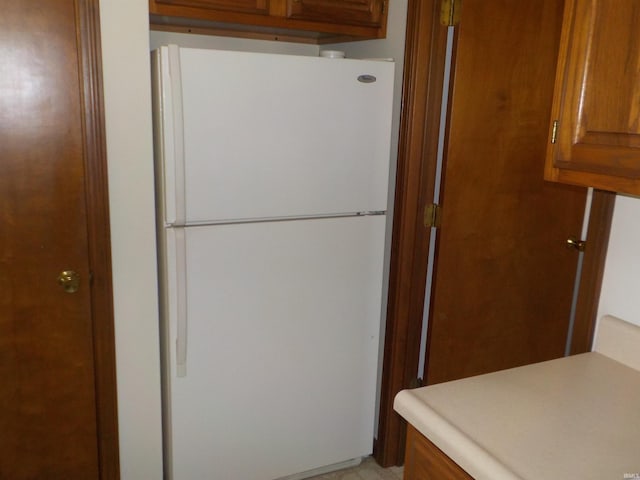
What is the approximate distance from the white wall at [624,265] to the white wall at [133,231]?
4.58 feet

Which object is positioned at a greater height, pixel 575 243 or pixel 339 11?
pixel 339 11

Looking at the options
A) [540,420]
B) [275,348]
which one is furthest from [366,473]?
[540,420]

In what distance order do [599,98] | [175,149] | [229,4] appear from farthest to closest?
[229,4]
[175,149]
[599,98]

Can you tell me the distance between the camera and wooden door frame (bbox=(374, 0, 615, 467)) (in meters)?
2.19

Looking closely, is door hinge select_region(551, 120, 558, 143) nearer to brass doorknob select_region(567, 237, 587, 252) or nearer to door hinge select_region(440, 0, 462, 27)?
door hinge select_region(440, 0, 462, 27)

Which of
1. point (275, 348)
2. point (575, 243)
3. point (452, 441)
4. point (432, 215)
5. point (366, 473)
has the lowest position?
point (366, 473)

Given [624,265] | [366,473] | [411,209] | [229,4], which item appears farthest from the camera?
[366,473]

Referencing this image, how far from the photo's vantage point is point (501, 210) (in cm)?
239

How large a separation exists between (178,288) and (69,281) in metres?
0.34

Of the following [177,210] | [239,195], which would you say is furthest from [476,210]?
[177,210]

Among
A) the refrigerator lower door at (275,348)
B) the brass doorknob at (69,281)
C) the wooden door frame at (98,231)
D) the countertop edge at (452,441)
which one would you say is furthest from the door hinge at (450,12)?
the brass doorknob at (69,281)

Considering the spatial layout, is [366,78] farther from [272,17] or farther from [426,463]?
[426,463]

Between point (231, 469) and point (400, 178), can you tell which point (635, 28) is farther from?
point (231, 469)

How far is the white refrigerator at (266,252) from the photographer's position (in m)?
1.94
